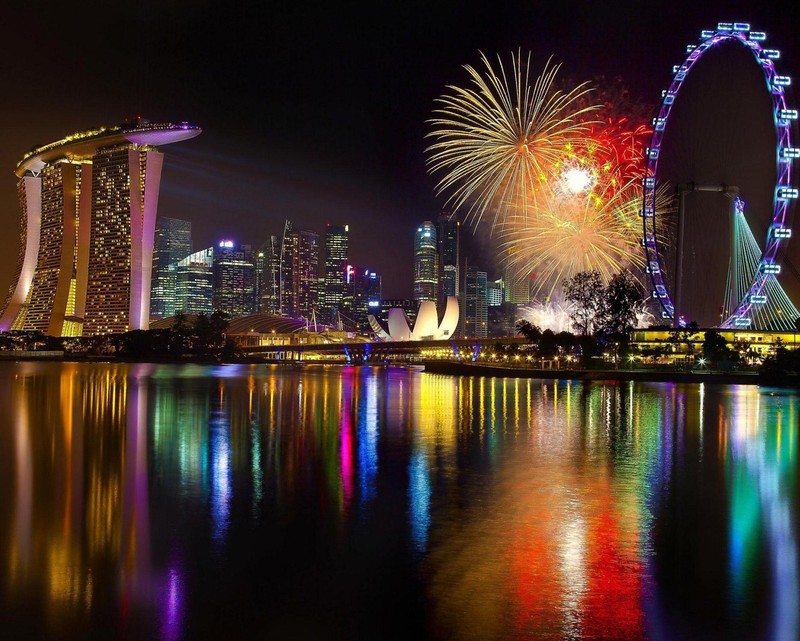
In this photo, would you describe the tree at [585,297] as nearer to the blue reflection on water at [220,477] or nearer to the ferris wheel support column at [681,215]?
the ferris wheel support column at [681,215]

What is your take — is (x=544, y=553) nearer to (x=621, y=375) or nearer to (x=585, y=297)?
(x=621, y=375)

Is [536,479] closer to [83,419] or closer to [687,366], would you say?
[83,419]

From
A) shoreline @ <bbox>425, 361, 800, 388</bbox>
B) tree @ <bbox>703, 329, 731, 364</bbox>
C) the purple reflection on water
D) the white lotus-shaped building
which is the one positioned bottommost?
the purple reflection on water

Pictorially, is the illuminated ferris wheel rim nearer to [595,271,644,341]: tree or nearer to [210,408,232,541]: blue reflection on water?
[595,271,644,341]: tree

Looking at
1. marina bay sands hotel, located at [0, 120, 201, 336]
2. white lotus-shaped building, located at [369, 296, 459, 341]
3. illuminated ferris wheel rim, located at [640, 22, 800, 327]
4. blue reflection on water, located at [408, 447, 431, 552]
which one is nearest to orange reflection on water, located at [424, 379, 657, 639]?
blue reflection on water, located at [408, 447, 431, 552]

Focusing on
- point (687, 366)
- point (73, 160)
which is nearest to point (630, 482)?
point (687, 366)
